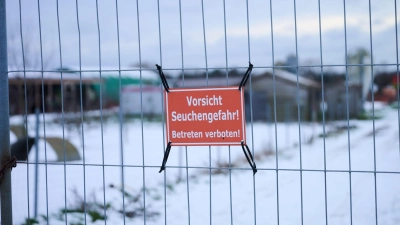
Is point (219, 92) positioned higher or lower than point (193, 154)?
higher

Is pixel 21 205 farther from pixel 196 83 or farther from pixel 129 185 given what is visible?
pixel 196 83

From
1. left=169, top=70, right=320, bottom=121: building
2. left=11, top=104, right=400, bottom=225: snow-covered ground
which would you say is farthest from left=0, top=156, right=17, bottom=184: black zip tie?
left=169, top=70, right=320, bottom=121: building

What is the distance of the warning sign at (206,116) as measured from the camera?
2.91m

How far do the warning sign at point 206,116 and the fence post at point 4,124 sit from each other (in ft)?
3.88

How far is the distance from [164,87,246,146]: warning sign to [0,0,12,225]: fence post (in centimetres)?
118

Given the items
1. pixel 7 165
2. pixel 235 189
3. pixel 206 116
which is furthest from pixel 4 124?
pixel 235 189

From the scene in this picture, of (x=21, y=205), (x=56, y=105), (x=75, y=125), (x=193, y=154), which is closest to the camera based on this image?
(x=21, y=205)

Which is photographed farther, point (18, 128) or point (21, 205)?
point (18, 128)

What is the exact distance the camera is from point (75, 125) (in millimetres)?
14688

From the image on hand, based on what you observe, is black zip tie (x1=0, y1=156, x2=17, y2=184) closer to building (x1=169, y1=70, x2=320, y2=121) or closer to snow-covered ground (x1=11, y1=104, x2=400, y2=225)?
snow-covered ground (x1=11, y1=104, x2=400, y2=225)

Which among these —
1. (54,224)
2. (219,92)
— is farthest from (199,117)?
(54,224)

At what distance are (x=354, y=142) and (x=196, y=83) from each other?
10095mm

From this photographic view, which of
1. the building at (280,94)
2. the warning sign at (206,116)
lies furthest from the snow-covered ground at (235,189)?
the building at (280,94)

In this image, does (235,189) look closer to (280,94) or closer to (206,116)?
(206,116)
